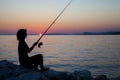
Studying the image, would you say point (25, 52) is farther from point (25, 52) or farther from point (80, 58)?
point (80, 58)

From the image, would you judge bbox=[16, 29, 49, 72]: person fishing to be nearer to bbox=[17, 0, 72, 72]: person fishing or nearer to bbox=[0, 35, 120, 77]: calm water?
bbox=[17, 0, 72, 72]: person fishing

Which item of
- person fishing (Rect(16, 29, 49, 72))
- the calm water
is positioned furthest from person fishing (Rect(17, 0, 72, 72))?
the calm water

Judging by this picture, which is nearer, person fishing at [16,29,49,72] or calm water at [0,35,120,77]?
person fishing at [16,29,49,72]

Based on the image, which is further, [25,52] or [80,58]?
[80,58]

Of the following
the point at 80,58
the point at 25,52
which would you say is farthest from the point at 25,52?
the point at 80,58

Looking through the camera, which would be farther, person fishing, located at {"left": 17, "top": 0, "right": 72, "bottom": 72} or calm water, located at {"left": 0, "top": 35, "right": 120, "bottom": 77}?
calm water, located at {"left": 0, "top": 35, "right": 120, "bottom": 77}

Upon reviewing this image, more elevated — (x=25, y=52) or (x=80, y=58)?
(x=25, y=52)

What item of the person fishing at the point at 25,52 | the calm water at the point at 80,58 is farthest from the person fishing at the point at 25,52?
the calm water at the point at 80,58

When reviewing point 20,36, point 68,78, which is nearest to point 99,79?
point 68,78

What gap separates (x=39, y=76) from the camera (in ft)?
25.9

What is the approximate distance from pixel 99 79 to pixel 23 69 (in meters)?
4.50

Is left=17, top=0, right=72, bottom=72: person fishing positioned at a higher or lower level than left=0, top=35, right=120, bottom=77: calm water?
higher

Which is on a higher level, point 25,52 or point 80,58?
point 25,52

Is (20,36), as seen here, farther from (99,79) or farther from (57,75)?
(99,79)
